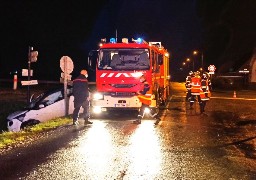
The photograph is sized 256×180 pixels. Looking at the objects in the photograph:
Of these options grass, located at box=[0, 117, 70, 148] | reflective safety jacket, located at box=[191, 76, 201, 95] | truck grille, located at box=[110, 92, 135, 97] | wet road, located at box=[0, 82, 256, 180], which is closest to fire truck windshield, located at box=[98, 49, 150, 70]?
truck grille, located at box=[110, 92, 135, 97]

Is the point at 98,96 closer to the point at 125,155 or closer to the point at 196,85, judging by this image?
the point at 196,85

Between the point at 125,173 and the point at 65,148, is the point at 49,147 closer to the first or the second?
the point at 65,148

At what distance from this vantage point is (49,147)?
9.35 meters

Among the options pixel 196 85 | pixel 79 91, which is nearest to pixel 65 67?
pixel 79 91

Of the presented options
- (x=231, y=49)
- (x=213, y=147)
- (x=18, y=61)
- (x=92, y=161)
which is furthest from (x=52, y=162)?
(x=231, y=49)

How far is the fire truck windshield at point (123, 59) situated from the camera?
14922mm

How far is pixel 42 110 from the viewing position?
47.0 feet

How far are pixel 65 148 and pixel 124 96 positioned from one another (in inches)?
232

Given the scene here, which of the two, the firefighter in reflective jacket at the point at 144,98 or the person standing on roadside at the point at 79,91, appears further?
the firefighter in reflective jacket at the point at 144,98

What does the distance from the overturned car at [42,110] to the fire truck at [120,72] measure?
1133 mm

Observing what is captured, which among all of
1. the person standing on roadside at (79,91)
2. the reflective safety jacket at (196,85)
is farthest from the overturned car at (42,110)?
the reflective safety jacket at (196,85)

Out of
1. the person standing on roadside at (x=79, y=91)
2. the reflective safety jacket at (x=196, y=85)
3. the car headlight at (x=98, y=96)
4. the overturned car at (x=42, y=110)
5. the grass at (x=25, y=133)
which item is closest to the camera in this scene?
the grass at (x=25, y=133)

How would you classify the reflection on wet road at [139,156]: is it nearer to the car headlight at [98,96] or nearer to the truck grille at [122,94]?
the truck grille at [122,94]

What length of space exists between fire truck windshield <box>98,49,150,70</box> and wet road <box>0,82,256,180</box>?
283 centimetres
